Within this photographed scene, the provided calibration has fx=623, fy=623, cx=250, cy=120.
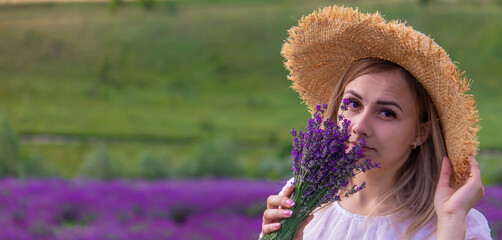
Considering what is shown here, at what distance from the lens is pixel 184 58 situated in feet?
76.3

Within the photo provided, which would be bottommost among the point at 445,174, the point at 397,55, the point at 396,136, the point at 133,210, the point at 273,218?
the point at 133,210

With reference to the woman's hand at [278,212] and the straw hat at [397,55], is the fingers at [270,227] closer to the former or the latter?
the woman's hand at [278,212]

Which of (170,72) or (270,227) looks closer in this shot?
(270,227)

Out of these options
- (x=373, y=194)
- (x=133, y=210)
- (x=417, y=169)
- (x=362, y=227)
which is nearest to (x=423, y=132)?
(x=417, y=169)

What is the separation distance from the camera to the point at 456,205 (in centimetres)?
170

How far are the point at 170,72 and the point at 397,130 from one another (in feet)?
69.1

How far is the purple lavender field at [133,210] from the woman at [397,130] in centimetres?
251

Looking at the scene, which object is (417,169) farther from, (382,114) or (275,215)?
(275,215)

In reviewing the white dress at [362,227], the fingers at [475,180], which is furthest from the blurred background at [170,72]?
the fingers at [475,180]

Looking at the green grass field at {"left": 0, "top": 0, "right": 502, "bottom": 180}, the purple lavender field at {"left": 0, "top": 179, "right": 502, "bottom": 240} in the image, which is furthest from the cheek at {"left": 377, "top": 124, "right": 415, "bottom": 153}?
the green grass field at {"left": 0, "top": 0, "right": 502, "bottom": 180}

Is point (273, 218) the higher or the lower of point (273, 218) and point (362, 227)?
→ the higher

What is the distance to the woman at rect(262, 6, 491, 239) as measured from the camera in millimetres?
1782

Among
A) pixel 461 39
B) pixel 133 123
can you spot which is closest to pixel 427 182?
pixel 133 123

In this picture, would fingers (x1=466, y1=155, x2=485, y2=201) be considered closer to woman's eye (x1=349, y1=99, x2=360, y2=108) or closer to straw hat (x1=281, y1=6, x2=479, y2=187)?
straw hat (x1=281, y1=6, x2=479, y2=187)
